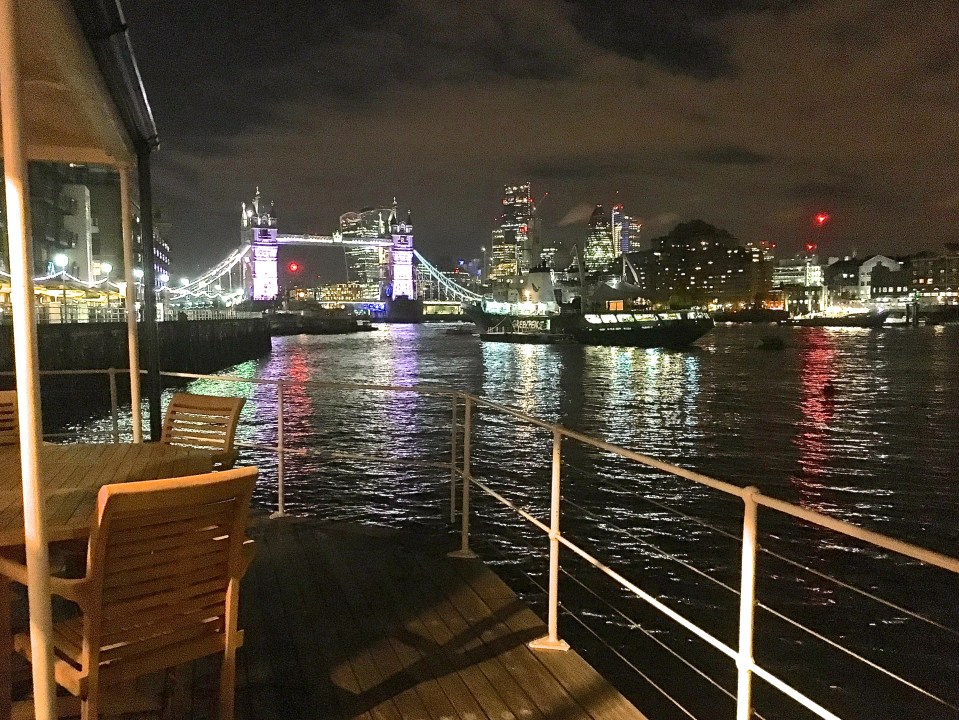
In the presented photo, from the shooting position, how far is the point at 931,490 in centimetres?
1310

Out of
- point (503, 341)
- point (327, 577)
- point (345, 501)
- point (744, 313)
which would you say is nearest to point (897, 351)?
point (503, 341)

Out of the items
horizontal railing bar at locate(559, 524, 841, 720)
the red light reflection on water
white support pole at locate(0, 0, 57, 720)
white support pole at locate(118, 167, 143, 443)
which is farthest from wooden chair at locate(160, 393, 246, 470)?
the red light reflection on water

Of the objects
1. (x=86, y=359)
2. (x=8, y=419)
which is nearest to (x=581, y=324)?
(x=86, y=359)

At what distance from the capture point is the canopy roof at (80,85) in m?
2.47

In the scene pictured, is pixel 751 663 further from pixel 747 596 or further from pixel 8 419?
pixel 8 419

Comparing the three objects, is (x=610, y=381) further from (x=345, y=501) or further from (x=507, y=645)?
(x=507, y=645)

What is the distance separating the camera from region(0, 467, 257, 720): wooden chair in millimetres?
1857

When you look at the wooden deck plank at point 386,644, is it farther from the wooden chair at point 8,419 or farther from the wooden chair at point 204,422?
the wooden chair at point 8,419

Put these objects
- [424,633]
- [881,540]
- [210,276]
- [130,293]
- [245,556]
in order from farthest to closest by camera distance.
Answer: [210,276]
[130,293]
[424,633]
[245,556]
[881,540]

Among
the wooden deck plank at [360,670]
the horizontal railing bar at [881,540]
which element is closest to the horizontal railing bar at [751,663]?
the horizontal railing bar at [881,540]

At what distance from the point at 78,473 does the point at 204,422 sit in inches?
43.5

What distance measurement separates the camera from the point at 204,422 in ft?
13.1

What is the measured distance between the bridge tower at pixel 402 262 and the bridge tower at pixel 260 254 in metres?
22.0

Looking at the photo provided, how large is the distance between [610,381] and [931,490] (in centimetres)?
1933
